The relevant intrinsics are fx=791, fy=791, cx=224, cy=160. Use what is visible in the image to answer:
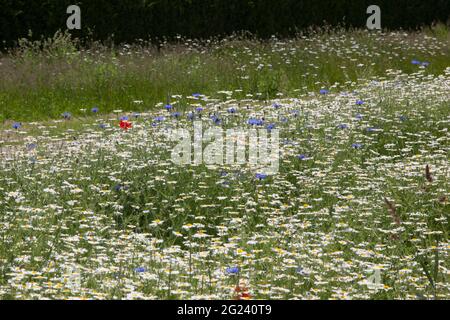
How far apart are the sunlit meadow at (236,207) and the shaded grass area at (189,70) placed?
0.13 metres

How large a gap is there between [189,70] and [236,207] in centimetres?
734

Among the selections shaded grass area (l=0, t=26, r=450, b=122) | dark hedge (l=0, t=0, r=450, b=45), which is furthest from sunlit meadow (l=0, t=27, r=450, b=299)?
dark hedge (l=0, t=0, r=450, b=45)

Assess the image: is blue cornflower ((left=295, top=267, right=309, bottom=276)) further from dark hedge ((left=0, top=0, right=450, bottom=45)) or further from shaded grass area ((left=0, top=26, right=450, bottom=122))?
dark hedge ((left=0, top=0, right=450, bottom=45))

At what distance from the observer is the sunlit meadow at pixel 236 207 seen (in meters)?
4.42

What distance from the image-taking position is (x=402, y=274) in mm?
4625

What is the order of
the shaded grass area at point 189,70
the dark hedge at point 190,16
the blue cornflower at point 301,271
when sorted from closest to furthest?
1. the blue cornflower at point 301,271
2. the shaded grass area at point 189,70
3. the dark hedge at point 190,16

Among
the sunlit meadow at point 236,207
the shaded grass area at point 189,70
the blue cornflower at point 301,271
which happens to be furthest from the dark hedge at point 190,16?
the blue cornflower at point 301,271

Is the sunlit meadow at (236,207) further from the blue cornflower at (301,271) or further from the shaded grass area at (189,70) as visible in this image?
the shaded grass area at (189,70)

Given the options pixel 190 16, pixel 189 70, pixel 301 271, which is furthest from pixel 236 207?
pixel 190 16

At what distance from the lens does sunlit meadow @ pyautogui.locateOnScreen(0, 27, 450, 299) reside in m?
4.42

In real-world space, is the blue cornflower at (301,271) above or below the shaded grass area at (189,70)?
below

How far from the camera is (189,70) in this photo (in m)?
13.3
